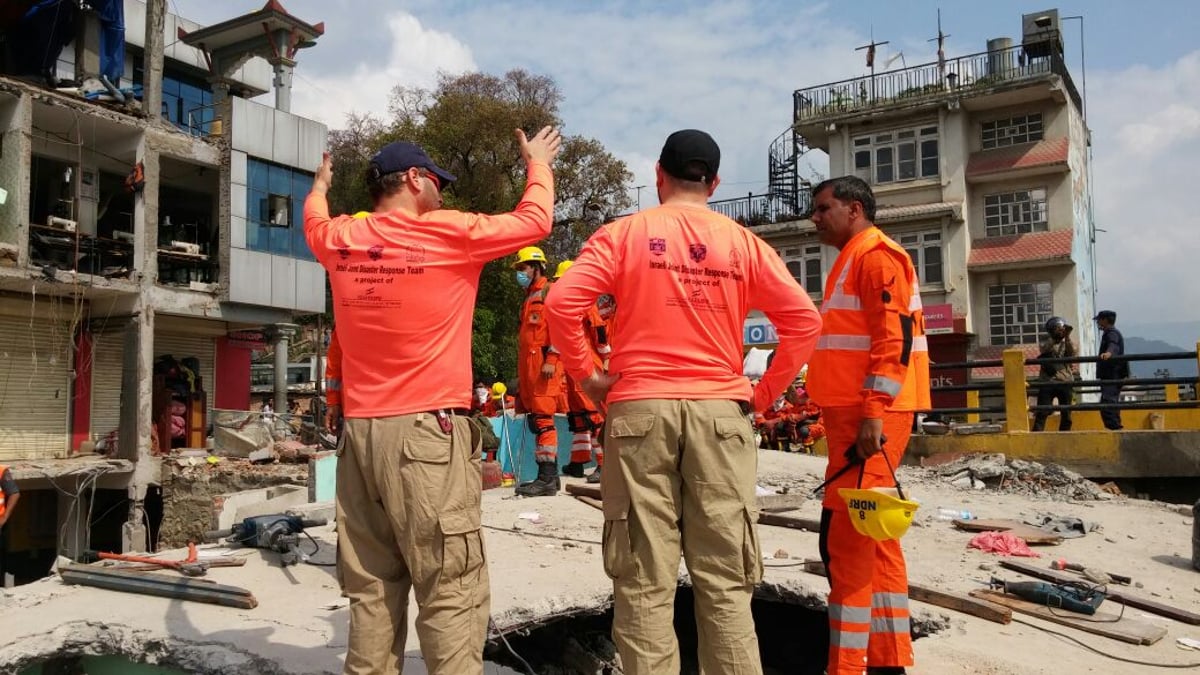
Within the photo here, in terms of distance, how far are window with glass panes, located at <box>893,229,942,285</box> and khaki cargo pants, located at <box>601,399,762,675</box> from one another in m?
28.7

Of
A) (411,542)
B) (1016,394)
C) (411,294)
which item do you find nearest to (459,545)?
(411,542)

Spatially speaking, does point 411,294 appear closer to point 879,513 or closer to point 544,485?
point 879,513

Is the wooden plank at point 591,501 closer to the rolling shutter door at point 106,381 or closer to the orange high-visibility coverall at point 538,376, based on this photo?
the orange high-visibility coverall at point 538,376

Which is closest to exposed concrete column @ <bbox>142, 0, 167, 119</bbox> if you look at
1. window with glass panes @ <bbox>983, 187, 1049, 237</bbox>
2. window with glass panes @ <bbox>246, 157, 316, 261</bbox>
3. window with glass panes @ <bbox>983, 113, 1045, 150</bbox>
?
window with glass panes @ <bbox>246, 157, 316, 261</bbox>

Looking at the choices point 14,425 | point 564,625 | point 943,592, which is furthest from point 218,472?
point 943,592

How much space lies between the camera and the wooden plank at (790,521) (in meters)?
6.73

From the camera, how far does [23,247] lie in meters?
17.3

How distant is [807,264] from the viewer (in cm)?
3222

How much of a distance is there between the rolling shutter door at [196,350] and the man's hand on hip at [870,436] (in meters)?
21.8

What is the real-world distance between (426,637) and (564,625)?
7.56ft

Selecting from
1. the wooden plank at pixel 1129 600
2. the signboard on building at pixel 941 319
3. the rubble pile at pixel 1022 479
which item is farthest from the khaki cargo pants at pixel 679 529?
the signboard on building at pixel 941 319

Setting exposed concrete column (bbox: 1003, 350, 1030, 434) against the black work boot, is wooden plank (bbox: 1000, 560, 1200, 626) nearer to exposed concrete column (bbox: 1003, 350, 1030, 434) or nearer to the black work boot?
the black work boot

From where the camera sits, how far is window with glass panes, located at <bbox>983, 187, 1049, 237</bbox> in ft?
94.9

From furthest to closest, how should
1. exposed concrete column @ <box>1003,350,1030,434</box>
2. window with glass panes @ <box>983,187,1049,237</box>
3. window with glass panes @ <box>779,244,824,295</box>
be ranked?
window with glass panes @ <box>779,244,824,295</box> → window with glass panes @ <box>983,187,1049,237</box> → exposed concrete column @ <box>1003,350,1030,434</box>
